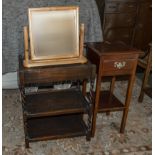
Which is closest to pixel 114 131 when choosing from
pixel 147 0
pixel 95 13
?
pixel 95 13

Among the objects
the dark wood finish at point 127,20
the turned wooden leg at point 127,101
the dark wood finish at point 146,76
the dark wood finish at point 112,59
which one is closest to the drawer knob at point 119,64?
the dark wood finish at point 112,59

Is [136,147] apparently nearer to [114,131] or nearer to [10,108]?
[114,131]

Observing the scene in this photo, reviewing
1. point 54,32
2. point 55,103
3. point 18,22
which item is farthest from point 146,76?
point 18,22

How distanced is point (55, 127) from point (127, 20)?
1721mm

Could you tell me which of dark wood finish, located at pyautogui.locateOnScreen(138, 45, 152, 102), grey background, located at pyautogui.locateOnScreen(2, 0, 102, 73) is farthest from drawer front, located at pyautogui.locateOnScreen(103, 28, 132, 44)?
grey background, located at pyautogui.locateOnScreen(2, 0, 102, 73)

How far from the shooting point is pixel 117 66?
5.57 ft

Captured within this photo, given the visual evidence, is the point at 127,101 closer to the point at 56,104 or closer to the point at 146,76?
the point at 56,104

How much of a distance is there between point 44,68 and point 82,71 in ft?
0.81

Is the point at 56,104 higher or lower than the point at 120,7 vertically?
lower

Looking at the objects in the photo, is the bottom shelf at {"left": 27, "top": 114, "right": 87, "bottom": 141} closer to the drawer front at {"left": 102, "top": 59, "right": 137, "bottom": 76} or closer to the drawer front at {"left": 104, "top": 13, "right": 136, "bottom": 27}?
the drawer front at {"left": 102, "top": 59, "right": 137, "bottom": 76}

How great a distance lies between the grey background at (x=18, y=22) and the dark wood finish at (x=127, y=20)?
2.70 feet

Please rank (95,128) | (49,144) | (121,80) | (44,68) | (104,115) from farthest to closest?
(121,80), (104,115), (95,128), (49,144), (44,68)

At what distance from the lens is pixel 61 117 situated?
2.04 meters

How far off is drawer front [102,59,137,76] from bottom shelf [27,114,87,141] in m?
0.49
